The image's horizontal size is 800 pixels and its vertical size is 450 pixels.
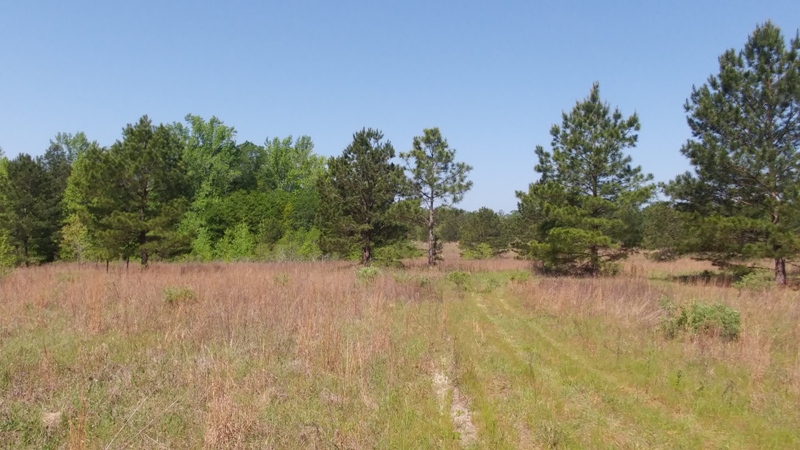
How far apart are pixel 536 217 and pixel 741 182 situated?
1375cm

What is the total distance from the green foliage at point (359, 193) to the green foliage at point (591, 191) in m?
7.49

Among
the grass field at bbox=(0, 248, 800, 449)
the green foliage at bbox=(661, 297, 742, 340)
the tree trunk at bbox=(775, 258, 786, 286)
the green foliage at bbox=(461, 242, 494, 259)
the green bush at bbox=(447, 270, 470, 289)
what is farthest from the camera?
the green foliage at bbox=(461, 242, 494, 259)

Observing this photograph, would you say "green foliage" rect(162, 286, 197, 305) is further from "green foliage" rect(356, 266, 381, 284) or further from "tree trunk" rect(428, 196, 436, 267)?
"tree trunk" rect(428, 196, 436, 267)

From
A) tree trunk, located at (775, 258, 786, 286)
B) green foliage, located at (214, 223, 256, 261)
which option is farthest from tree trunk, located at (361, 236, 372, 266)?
green foliage, located at (214, 223, 256, 261)

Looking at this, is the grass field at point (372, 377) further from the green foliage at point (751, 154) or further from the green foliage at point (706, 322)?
the green foliage at point (751, 154)

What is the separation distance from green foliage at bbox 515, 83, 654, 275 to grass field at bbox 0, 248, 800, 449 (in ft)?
32.7

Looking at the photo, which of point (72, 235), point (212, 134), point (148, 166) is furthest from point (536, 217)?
point (212, 134)

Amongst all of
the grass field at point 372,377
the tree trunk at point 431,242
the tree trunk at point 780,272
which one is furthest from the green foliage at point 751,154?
the tree trunk at point 431,242

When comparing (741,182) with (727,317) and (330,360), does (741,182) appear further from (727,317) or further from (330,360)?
(330,360)

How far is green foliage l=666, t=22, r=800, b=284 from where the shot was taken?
1468 centimetres

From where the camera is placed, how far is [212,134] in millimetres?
48312

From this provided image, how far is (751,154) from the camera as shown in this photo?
14.8 metres

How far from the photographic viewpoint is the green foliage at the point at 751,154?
14680 millimetres

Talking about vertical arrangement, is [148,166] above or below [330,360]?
above
